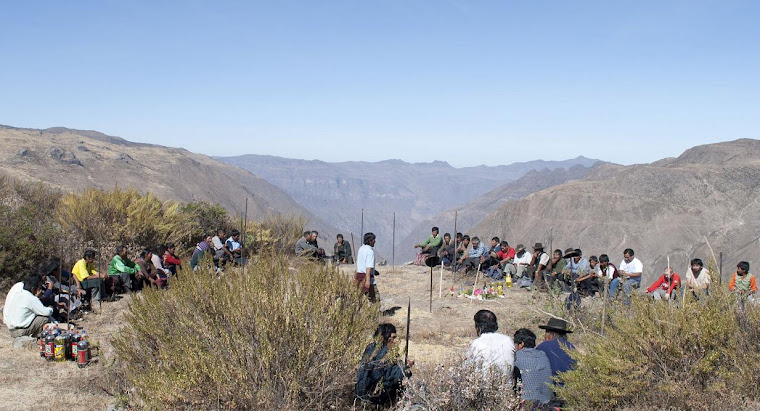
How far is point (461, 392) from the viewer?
4.12 meters

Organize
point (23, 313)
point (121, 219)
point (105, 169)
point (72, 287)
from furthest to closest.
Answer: point (105, 169) < point (121, 219) < point (72, 287) < point (23, 313)

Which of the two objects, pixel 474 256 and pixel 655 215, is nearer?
pixel 474 256

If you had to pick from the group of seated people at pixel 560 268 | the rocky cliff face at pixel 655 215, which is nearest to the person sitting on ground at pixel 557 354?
the group of seated people at pixel 560 268

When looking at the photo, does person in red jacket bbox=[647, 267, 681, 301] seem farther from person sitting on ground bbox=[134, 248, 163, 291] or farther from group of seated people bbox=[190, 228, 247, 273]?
person sitting on ground bbox=[134, 248, 163, 291]

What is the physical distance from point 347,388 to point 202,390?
1107 mm

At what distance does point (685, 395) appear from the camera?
4.52m

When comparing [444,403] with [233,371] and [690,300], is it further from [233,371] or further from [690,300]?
[690,300]

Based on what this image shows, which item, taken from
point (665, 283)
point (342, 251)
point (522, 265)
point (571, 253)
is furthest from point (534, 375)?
point (342, 251)

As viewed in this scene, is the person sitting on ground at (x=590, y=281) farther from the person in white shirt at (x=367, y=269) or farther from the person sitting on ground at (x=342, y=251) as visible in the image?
the person sitting on ground at (x=342, y=251)

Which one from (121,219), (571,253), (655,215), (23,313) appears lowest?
(655,215)

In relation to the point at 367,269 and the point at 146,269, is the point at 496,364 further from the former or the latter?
the point at 146,269

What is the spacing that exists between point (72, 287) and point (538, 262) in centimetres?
897

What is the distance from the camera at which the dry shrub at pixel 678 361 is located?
4523 mm

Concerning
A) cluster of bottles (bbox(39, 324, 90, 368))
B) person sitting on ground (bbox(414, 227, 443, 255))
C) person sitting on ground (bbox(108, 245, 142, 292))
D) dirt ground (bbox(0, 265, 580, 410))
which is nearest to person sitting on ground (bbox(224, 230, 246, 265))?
person sitting on ground (bbox(108, 245, 142, 292))
